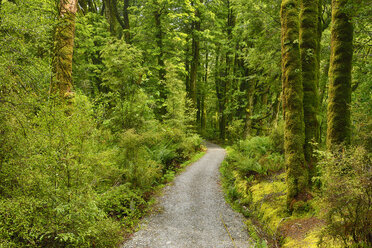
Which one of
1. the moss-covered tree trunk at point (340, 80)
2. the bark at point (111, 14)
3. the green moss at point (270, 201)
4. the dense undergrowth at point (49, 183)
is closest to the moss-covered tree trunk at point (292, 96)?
the green moss at point (270, 201)

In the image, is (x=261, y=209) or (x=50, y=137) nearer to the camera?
(x=50, y=137)

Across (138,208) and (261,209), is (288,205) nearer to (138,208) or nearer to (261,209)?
(261,209)

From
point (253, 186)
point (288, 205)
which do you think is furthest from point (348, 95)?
point (253, 186)

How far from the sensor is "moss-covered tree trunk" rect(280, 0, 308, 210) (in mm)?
5328

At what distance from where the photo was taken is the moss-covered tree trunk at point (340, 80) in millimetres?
4379


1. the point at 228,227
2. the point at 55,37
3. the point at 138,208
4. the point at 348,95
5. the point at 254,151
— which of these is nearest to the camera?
the point at 348,95

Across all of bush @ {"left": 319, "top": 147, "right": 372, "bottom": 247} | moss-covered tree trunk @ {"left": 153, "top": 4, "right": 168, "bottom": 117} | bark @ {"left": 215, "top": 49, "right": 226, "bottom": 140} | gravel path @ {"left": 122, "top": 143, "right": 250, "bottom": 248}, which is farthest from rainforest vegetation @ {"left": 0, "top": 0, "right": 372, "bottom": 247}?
bark @ {"left": 215, "top": 49, "right": 226, "bottom": 140}

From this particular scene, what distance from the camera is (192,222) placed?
592 centimetres

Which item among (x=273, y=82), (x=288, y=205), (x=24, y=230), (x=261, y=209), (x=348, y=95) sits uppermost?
(x=273, y=82)

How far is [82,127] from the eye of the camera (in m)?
4.13

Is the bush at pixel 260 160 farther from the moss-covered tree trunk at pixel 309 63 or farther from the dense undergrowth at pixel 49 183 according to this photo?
the dense undergrowth at pixel 49 183

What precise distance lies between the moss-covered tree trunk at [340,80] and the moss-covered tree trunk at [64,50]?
21.9ft

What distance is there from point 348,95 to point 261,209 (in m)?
3.87

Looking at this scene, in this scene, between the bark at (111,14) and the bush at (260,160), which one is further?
the bark at (111,14)
